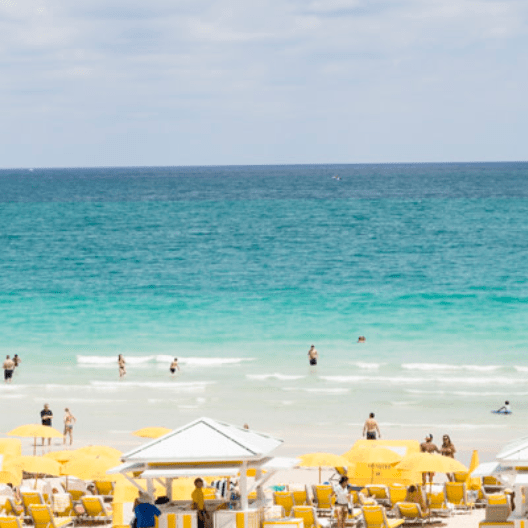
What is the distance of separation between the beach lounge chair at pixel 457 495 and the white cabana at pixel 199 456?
18.6 ft

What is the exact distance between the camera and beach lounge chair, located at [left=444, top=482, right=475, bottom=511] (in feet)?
63.2

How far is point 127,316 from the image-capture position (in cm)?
4934

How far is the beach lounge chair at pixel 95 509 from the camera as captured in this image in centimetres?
1858

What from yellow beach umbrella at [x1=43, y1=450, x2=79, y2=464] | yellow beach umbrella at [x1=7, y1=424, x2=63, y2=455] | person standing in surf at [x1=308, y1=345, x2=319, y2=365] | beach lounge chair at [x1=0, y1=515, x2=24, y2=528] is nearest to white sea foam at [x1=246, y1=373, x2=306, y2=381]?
person standing in surf at [x1=308, y1=345, x2=319, y2=365]

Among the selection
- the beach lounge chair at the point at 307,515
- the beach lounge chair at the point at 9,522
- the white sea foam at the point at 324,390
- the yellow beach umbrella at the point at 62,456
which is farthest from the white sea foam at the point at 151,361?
the beach lounge chair at the point at 9,522

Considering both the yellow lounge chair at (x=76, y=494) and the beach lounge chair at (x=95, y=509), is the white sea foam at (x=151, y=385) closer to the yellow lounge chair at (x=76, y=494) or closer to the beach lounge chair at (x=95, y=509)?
the yellow lounge chair at (x=76, y=494)

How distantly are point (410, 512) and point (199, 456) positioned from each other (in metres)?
5.40

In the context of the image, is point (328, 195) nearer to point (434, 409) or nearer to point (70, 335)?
point (70, 335)

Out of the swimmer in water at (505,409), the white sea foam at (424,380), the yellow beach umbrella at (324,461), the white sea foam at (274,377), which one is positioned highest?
the white sea foam at (274,377)

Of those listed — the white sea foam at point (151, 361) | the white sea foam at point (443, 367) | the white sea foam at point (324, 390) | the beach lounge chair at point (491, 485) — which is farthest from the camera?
the white sea foam at point (151, 361)

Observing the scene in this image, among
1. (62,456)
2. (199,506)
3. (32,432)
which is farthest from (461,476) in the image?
(32,432)

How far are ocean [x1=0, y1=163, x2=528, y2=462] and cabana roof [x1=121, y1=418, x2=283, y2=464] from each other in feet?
38.8

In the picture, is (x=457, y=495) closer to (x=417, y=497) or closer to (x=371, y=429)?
(x=417, y=497)

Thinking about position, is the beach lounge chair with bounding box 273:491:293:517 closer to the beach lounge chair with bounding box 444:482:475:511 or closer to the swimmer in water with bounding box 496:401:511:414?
the beach lounge chair with bounding box 444:482:475:511
